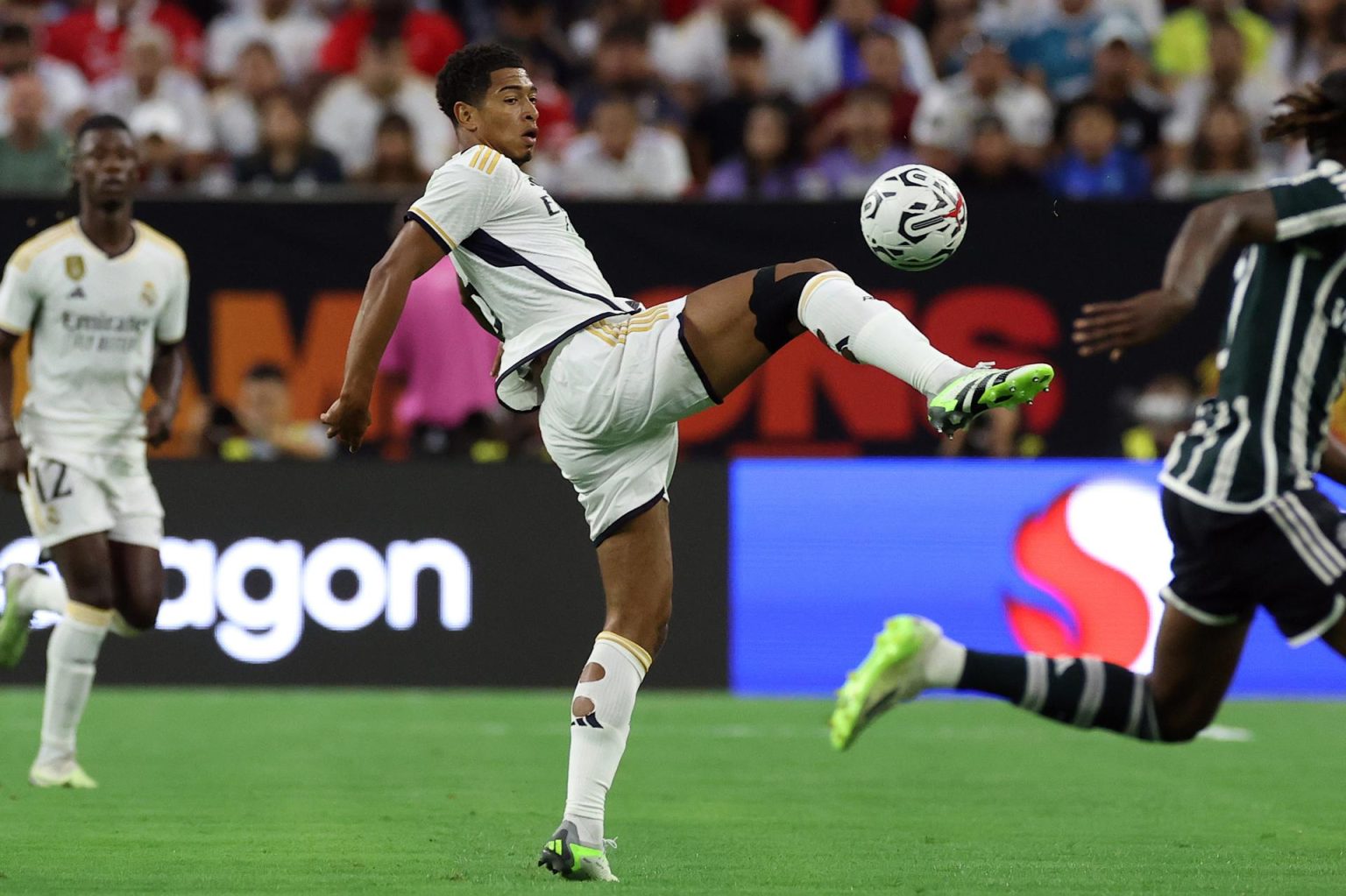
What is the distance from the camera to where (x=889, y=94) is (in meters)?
13.9

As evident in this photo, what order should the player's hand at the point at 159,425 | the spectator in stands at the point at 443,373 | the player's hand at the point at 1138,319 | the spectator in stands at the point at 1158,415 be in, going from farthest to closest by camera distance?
the spectator in stands at the point at 443,373 < the spectator in stands at the point at 1158,415 < the player's hand at the point at 159,425 < the player's hand at the point at 1138,319

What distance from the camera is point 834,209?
1245 centimetres

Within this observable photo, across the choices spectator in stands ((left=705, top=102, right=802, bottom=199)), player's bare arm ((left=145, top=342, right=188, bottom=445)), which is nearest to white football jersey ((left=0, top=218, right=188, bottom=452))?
player's bare arm ((left=145, top=342, right=188, bottom=445))

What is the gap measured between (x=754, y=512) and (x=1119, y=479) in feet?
6.83

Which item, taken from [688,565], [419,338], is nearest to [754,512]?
[688,565]

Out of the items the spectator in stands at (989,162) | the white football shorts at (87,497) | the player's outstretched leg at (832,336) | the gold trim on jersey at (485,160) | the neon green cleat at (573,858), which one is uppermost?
the spectator in stands at (989,162)

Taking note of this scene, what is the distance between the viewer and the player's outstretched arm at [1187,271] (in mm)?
4574

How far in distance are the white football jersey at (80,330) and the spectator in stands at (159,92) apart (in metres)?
5.89

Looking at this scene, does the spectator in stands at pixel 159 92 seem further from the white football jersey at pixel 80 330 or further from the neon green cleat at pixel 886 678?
the neon green cleat at pixel 886 678

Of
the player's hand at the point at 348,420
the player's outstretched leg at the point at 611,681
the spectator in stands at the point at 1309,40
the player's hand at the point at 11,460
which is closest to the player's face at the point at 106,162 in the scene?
the player's hand at the point at 11,460

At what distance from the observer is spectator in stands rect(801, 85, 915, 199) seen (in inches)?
531

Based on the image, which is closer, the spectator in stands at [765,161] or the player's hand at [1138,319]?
the player's hand at [1138,319]

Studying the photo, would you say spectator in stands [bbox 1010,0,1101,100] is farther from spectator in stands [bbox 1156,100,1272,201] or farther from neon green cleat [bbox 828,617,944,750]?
neon green cleat [bbox 828,617,944,750]

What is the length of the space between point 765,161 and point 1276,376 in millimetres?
8901
